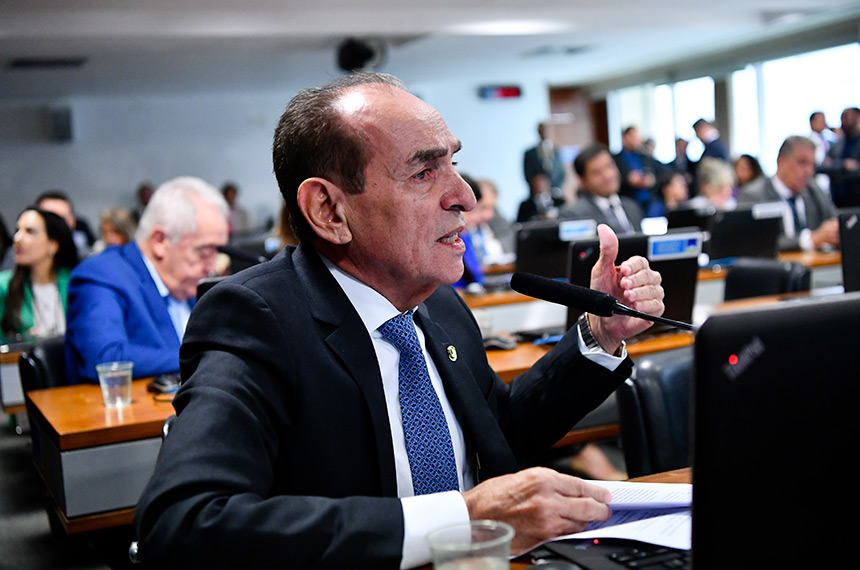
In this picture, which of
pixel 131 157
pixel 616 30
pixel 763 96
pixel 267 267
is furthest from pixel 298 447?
pixel 131 157

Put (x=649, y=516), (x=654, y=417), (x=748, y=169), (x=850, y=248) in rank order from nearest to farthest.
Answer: (x=649, y=516) < (x=654, y=417) < (x=850, y=248) < (x=748, y=169)

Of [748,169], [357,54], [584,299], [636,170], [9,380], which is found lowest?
[9,380]

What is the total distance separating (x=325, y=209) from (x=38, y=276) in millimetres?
3622

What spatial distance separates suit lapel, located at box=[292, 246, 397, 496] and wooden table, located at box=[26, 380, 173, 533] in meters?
1.05

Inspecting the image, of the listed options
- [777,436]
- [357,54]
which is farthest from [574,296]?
[357,54]

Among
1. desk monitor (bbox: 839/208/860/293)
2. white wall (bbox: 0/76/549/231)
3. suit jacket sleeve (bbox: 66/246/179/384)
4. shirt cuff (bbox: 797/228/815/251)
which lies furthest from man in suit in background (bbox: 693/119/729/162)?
suit jacket sleeve (bbox: 66/246/179/384)

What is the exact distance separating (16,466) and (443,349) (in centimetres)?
378

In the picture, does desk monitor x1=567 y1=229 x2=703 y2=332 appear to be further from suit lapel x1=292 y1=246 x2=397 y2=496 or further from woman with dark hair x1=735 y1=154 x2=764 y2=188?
woman with dark hair x1=735 y1=154 x2=764 y2=188

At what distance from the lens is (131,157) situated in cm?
1302

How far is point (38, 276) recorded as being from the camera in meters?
4.41

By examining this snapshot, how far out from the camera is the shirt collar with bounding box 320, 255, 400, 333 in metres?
1.30

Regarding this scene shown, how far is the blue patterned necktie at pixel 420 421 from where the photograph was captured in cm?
124

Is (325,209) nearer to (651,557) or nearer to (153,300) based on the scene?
(651,557)

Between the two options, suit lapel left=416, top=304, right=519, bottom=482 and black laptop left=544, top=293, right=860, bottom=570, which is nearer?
black laptop left=544, top=293, right=860, bottom=570
